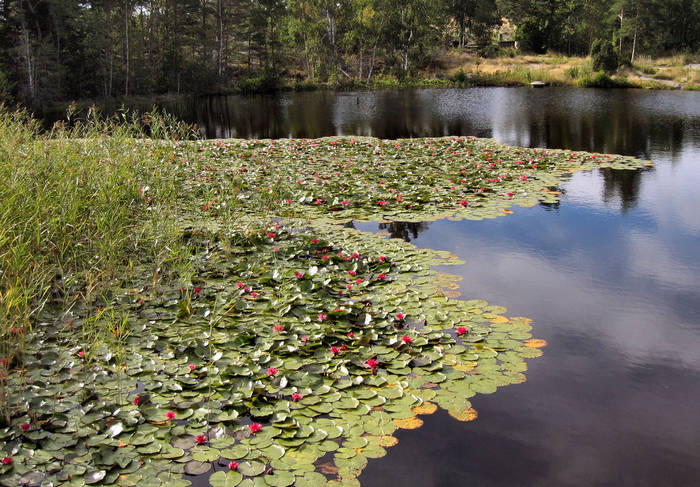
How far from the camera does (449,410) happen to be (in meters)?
3.81

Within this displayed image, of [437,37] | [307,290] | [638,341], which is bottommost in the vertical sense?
[638,341]

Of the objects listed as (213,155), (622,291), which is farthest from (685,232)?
(213,155)

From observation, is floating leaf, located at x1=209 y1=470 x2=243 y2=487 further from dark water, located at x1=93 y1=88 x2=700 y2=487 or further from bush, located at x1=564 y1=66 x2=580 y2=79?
bush, located at x1=564 y1=66 x2=580 y2=79

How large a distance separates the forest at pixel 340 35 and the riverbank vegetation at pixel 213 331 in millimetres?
27154

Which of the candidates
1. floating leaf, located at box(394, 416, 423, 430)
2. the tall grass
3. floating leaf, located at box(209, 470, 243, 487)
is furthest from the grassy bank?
floating leaf, located at box(209, 470, 243, 487)

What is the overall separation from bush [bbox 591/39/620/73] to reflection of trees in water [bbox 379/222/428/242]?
112ft

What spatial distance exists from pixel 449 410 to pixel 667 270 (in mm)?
4250

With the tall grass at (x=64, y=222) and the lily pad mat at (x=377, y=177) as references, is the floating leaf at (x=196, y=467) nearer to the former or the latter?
the tall grass at (x=64, y=222)

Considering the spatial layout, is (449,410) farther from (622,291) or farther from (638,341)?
(622,291)

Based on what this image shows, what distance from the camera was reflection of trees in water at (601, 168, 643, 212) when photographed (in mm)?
9605

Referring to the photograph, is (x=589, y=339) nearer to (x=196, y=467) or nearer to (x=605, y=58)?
(x=196, y=467)

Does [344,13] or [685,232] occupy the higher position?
[344,13]

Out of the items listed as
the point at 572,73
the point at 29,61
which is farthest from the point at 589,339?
the point at 572,73

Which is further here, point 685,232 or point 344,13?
point 344,13
